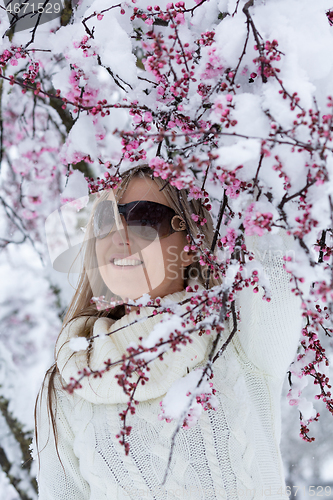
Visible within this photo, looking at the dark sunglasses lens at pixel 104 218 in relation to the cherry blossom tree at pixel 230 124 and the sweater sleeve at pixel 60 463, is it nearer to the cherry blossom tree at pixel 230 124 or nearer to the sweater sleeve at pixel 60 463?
the cherry blossom tree at pixel 230 124

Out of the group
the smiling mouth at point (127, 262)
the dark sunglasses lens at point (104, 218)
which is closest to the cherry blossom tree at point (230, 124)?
the dark sunglasses lens at point (104, 218)

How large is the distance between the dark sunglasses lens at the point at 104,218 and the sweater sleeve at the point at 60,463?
0.78 m

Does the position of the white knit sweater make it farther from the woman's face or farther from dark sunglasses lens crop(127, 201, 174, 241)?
dark sunglasses lens crop(127, 201, 174, 241)

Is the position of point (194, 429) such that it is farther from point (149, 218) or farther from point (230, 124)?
point (230, 124)

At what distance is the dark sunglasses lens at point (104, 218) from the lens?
1.51 meters

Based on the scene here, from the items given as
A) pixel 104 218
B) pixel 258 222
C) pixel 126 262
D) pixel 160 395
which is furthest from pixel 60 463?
pixel 258 222

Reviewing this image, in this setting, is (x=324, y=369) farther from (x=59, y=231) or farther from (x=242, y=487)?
(x=59, y=231)

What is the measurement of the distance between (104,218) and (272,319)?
0.78 meters

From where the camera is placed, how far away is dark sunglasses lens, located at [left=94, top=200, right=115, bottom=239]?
1.51m

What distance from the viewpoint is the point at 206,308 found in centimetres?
74

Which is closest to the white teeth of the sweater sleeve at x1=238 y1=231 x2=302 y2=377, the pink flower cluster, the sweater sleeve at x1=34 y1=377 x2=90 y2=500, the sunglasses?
the sunglasses

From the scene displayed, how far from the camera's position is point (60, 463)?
157cm

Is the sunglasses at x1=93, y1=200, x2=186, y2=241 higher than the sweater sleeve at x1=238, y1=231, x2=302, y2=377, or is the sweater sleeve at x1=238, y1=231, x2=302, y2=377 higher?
the sunglasses at x1=93, y1=200, x2=186, y2=241

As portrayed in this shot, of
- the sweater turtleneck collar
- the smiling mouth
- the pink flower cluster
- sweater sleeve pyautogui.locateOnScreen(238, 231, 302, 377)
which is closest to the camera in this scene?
the pink flower cluster
